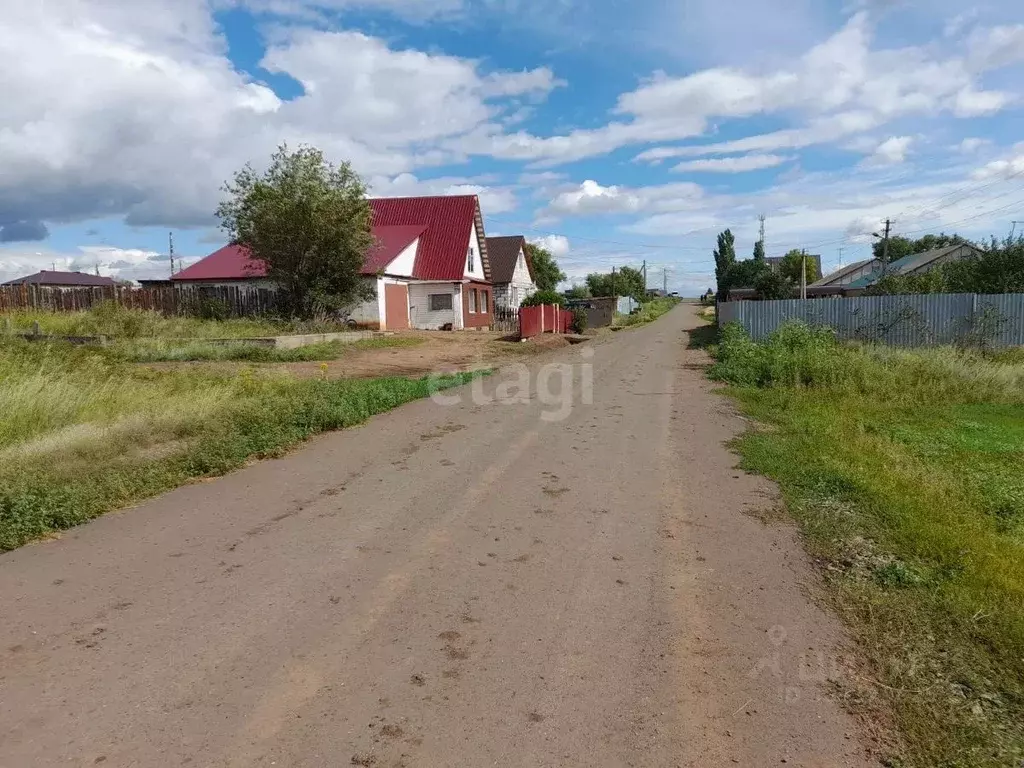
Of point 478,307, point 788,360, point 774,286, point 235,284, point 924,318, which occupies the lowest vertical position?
point 788,360

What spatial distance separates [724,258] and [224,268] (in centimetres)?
7209

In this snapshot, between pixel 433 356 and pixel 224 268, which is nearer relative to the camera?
pixel 433 356

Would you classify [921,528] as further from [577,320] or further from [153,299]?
[577,320]

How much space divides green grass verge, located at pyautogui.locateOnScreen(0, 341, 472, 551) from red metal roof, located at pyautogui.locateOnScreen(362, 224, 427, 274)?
49.7ft

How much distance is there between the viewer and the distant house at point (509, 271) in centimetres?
4388

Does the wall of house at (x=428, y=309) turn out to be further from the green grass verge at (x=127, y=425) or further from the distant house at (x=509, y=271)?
the green grass verge at (x=127, y=425)

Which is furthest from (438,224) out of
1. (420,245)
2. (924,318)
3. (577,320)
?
(924,318)

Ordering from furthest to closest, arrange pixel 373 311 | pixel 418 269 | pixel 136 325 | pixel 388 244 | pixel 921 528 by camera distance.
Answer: pixel 418 269 < pixel 388 244 < pixel 373 311 < pixel 136 325 < pixel 921 528

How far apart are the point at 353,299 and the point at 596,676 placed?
76.9 ft

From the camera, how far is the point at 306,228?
23094mm

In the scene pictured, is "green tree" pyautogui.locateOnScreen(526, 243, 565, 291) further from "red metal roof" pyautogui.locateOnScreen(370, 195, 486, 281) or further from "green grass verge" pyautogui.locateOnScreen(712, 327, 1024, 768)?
"green grass verge" pyautogui.locateOnScreen(712, 327, 1024, 768)

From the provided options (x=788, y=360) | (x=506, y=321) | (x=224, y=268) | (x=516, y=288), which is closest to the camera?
(x=788, y=360)

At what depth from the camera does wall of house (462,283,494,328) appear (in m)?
34.5

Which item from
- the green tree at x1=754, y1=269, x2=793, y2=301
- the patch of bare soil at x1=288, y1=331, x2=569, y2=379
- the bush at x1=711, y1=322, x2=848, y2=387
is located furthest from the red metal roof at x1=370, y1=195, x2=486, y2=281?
the green tree at x1=754, y1=269, x2=793, y2=301
